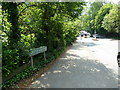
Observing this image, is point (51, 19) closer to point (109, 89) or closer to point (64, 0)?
point (64, 0)

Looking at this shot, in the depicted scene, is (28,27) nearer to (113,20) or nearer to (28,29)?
(28,29)

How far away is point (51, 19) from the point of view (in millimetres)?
7086

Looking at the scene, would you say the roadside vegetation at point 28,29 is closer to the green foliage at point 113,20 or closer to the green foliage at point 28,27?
the green foliage at point 28,27

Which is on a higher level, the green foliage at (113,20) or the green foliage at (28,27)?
the green foliage at (113,20)

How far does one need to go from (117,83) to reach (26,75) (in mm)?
3561

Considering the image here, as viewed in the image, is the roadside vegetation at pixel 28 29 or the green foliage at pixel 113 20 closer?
the roadside vegetation at pixel 28 29

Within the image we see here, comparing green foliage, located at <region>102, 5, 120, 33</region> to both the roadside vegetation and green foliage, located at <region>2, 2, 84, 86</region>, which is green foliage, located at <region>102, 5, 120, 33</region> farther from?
green foliage, located at <region>2, 2, 84, 86</region>

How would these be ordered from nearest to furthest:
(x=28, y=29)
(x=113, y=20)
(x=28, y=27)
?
1. (x=28, y=29)
2. (x=28, y=27)
3. (x=113, y=20)

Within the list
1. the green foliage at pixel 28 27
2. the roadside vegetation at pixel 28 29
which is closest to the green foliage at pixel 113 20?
the roadside vegetation at pixel 28 29

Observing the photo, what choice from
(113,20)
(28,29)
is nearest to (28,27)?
(28,29)

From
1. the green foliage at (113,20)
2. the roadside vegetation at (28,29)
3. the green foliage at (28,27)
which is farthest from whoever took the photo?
the green foliage at (113,20)

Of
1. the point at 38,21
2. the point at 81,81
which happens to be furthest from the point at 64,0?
the point at 81,81

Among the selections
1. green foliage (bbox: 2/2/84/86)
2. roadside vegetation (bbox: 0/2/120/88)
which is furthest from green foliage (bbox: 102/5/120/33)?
green foliage (bbox: 2/2/84/86)

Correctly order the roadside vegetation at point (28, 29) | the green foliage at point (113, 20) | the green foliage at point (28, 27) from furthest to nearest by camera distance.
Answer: the green foliage at point (113, 20)
the green foliage at point (28, 27)
the roadside vegetation at point (28, 29)
